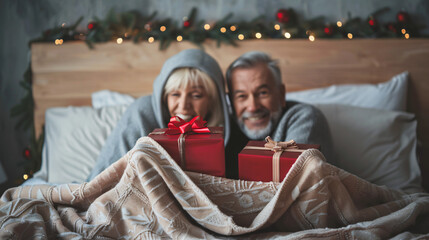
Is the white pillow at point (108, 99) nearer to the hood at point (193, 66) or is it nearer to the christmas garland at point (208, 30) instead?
the christmas garland at point (208, 30)

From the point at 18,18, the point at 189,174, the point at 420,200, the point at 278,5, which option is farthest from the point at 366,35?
the point at 18,18

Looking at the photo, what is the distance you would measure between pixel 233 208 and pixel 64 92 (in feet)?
5.30

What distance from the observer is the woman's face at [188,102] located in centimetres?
142

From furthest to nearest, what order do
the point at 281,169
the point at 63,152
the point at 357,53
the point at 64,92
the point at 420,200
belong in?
the point at 64,92 < the point at 357,53 < the point at 63,152 < the point at 420,200 < the point at 281,169

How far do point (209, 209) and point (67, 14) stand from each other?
1843 millimetres

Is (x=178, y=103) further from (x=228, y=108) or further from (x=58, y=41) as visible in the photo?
(x=58, y=41)

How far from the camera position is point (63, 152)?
1790 millimetres

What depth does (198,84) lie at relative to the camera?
1.46 meters

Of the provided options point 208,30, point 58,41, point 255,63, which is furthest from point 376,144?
point 58,41

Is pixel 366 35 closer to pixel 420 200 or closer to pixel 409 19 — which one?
pixel 409 19

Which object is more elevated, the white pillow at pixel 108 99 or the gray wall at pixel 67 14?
the gray wall at pixel 67 14

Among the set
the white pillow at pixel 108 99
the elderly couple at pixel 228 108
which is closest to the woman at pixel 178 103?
the elderly couple at pixel 228 108

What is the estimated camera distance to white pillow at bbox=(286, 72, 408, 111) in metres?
1.91

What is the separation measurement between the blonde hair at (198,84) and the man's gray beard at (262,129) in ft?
0.34
